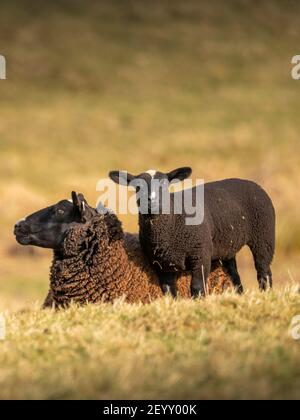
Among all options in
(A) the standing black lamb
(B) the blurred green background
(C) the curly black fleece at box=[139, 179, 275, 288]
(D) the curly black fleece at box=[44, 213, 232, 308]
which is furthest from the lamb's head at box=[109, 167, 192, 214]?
(B) the blurred green background

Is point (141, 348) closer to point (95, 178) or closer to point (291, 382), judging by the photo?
point (291, 382)

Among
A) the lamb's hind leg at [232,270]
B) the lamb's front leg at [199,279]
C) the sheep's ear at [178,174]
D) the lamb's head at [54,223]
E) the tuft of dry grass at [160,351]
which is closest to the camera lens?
the tuft of dry grass at [160,351]

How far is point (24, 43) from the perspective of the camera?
206ft

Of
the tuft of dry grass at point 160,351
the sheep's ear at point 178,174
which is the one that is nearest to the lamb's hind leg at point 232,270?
the sheep's ear at point 178,174

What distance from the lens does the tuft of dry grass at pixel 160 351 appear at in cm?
562

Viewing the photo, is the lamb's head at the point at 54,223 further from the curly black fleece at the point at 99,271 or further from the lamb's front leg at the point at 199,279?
the lamb's front leg at the point at 199,279

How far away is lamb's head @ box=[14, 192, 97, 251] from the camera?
32.2 ft

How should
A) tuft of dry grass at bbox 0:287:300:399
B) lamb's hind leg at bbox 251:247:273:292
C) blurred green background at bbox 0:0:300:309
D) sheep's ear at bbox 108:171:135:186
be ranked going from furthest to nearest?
blurred green background at bbox 0:0:300:309
lamb's hind leg at bbox 251:247:273:292
sheep's ear at bbox 108:171:135:186
tuft of dry grass at bbox 0:287:300:399

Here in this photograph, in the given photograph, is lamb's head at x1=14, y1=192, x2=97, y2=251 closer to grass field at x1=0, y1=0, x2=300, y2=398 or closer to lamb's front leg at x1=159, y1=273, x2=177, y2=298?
grass field at x1=0, y1=0, x2=300, y2=398

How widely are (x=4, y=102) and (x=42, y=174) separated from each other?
20.2 meters

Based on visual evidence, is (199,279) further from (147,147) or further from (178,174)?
(147,147)

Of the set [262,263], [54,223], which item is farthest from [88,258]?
[262,263]

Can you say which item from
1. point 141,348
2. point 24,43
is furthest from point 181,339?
point 24,43

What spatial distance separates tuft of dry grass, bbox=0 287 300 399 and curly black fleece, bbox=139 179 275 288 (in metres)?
1.09
